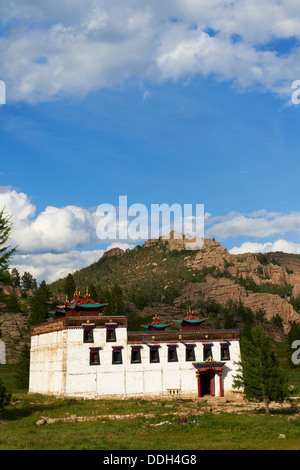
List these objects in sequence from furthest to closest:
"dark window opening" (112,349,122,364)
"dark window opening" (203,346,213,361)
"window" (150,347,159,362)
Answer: "dark window opening" (203,346,213,361)
"window" (150,347,159,362)
"dark window opening" (112,349,122,364)

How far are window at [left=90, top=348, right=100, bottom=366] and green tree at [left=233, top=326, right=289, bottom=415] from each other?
18429 millimetres

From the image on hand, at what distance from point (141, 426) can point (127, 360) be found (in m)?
20.1

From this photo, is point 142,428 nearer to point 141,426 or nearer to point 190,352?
point 141,426

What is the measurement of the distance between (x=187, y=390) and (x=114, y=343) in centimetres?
1112

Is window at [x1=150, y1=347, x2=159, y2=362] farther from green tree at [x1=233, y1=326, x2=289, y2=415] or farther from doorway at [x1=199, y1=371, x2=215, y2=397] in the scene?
green tree at [x1=233, y1=326, x2=289, y2=415]

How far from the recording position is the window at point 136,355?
57.1 meters

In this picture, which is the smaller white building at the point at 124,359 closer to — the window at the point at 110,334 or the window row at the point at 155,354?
the window row at the point at 155,354

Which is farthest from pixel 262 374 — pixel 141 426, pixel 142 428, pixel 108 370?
pixel 108 370

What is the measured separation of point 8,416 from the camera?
4331cm

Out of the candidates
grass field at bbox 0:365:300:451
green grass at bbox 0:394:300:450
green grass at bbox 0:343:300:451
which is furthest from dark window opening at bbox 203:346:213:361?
green grass at bbox 0:394:300:450

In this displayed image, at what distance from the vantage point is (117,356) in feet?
186

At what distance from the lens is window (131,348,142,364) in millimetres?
57125

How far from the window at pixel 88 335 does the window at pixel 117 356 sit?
10.4 feet
